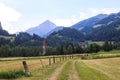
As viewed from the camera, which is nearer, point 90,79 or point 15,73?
point 90,79

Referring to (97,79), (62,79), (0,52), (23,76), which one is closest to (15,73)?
(23,76)

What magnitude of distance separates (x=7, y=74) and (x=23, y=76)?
176 cm

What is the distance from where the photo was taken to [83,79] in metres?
27.0

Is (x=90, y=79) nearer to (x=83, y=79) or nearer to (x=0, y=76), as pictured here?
(x=83, y=79)

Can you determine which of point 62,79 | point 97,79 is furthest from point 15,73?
point 97,79

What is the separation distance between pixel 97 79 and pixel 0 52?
17527 centimetres

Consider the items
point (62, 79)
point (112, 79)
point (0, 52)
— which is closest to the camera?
point (62, 79)

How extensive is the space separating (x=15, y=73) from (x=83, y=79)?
22.4ft

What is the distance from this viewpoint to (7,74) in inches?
1139

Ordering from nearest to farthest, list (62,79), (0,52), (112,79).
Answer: (62,79) → (112,79) → (0,52)

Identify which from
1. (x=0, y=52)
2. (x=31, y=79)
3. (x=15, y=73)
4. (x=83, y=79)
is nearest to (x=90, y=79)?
(x=83, y=79)

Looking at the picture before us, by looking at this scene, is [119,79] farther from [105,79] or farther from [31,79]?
[31,79]

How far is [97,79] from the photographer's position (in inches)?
1073

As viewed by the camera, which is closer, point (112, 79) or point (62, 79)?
point (62, 79)
